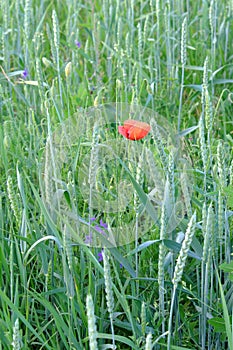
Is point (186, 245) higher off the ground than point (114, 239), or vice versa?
point (186, 245)

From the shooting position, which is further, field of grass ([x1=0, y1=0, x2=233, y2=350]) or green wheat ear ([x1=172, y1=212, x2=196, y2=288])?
field of grass ([x1=0, y1=0, x2=233, y2=350])

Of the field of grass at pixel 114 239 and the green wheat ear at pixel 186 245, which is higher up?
the green wheat ear at pixel 186 245

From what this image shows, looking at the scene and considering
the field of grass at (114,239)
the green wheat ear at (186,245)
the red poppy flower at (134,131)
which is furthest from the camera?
the red poppy flower at (134,131)

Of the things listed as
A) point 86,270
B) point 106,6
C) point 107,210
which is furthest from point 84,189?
point 106,6

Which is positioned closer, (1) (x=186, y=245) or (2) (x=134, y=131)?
(1) (x=186, y=245)

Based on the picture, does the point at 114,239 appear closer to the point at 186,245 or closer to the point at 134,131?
the point at 134,131

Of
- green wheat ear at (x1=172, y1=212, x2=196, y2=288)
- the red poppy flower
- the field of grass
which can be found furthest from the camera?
the red poppy flower

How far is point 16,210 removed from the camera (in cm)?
123

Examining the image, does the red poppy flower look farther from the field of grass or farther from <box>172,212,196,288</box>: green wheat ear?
<box>172,212,196,288</box>: green wheat ear

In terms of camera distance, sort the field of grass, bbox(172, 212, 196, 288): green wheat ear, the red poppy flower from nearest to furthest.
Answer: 1. bbox(172, 212, 196, 288): green wheat ear
2. the field of grass
3. the red poppy flower

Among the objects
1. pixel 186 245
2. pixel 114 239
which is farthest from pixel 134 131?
pixel 186 245

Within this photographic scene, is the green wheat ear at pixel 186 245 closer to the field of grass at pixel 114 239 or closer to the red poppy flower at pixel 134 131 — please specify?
the field of grass at pixel 114 239

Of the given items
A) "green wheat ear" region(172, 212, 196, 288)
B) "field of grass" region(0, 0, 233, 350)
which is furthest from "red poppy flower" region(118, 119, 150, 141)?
"green wheat ear" region(172, 212, 196, 288)

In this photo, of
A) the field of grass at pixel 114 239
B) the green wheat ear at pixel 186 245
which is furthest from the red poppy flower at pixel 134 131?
the green wheat ear at pixel 186 245
